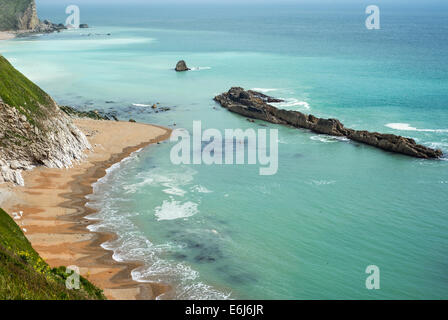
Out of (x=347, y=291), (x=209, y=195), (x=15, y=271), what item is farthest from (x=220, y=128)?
(x=15, y=271)

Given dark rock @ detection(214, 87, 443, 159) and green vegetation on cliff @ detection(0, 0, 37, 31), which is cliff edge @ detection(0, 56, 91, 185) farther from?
green vegetation on cliff @ detection(0, 0, 37, 31)

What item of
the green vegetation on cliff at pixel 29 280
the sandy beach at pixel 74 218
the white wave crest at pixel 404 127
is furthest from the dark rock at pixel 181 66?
the green vegetation on cliff at pixel 29 280

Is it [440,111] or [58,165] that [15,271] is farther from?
[440,111]

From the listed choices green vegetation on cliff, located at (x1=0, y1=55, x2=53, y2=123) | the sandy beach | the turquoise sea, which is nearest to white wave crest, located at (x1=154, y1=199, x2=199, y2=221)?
the turquoise sea

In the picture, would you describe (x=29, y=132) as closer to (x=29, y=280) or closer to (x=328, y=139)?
(x=29, y=280)

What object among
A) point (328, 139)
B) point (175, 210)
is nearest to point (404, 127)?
point (328, 139)

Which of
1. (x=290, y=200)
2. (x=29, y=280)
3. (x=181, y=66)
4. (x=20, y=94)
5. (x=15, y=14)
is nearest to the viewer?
(x=29, y=280)

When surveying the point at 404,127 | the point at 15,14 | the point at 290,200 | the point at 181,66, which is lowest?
the point at 290,200
